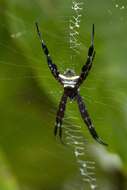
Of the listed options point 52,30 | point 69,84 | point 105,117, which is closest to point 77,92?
point 69,84

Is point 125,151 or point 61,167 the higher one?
point 125,151

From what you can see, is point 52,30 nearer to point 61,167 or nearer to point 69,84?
point 69,84

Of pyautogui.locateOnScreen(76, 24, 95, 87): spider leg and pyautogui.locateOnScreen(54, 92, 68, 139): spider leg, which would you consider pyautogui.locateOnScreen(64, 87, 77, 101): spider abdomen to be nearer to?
pyautogui.locateOnScreen(54, 92, 68, 139): spider leg

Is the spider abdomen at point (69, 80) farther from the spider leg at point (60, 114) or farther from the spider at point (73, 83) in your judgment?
the spider leg at point (60, 114)

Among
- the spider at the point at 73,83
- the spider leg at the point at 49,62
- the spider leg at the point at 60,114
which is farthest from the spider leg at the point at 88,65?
the spider leg at the point at 60,114

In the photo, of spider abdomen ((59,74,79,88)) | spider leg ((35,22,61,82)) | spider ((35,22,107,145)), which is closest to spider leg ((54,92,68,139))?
spider ((35,22,107,145))

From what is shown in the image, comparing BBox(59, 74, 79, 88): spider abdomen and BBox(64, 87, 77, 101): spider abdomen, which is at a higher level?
BBox(59, 74, 79, 88): spider abdomen

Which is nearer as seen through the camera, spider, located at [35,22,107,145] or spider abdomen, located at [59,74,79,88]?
spider, located at [35,22,107,145]

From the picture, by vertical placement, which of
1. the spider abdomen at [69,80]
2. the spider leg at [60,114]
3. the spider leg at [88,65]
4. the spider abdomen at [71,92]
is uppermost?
the spider leg at [88,65]
